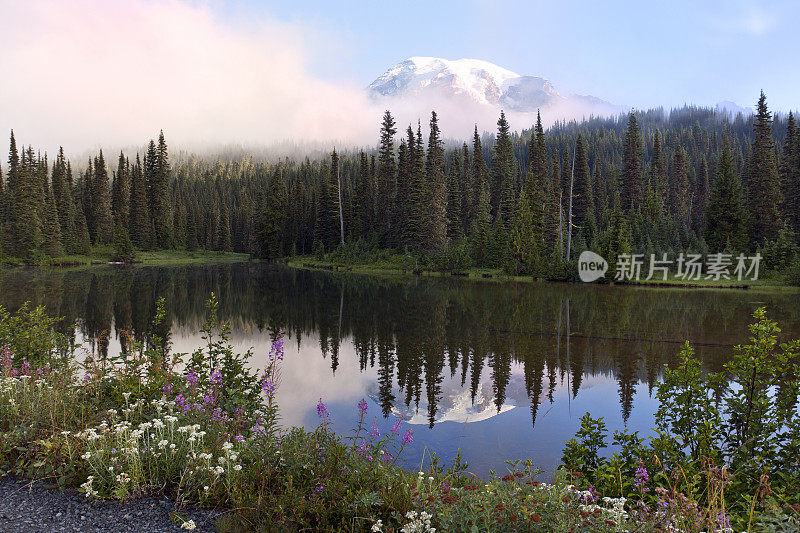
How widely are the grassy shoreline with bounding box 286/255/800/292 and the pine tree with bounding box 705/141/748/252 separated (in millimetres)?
12223

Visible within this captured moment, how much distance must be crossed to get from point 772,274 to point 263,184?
483 feet

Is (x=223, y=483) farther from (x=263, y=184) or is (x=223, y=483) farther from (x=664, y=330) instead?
(x=263, y=184)

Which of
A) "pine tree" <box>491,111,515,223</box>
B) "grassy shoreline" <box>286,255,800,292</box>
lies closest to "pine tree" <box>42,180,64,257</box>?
"grassy shoreline" <box>286,255,800,292</box>

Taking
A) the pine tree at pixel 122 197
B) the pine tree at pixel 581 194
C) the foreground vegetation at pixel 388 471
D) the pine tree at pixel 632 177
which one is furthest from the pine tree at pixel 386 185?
the foreground vegetation at pixel 388 471

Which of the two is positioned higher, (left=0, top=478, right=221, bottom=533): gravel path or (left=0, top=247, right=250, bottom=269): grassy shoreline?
(left=0, top=247, right=250, bottom=269): grassy shoreline

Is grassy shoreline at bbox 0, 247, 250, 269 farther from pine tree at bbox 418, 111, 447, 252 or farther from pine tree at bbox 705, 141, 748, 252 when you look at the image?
pine tree at bbox 705, 141, 748, 252

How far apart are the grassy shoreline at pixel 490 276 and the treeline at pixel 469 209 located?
1.63m

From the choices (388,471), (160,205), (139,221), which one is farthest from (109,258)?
(388,471)

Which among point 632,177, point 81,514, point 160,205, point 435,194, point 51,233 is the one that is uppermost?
point 632,177

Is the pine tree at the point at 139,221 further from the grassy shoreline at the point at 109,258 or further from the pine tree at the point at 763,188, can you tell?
the pine tree at the point at 763,188

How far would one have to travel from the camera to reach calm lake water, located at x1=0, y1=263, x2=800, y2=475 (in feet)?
31.6

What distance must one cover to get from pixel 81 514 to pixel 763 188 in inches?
2732

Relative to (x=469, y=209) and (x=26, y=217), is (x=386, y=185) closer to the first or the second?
(x=469, y=209)

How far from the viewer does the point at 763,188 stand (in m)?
55.4
